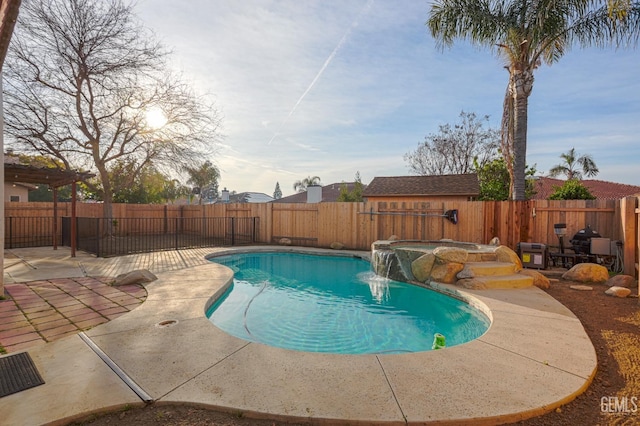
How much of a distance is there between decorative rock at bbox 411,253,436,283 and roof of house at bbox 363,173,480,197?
10033 mm

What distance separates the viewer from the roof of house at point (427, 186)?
49.5 ft

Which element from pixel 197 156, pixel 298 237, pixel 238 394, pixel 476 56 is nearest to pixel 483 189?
pixel 476 56

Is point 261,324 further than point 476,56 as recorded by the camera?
No

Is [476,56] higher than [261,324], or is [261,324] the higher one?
[476,56]

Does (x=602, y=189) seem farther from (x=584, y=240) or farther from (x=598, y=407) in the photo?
(x=598, y=407)

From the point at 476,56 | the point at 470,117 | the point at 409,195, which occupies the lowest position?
the point at 409,195

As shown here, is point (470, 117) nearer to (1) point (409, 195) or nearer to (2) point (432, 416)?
(1) point (409, 195)

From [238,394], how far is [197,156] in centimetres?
1271

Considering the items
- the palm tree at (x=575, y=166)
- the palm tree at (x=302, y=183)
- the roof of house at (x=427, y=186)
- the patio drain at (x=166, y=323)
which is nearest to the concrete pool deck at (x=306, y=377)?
the patio drain at (x=166, y=323)

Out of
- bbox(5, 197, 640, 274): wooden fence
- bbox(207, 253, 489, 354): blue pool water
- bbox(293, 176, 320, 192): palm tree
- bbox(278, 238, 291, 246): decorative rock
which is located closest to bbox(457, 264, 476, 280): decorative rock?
bbox(207, 253, 489, 354): blue pool water

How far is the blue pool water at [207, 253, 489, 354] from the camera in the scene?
145 inches

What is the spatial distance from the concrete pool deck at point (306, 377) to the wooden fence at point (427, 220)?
3.98 meters

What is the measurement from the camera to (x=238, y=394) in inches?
80.1

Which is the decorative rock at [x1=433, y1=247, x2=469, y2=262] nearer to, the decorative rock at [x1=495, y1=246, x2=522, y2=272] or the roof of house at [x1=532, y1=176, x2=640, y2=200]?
the decorative rock at [x1=495, y1=246, x2=522, y2=272]
